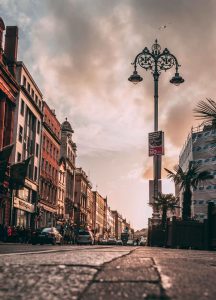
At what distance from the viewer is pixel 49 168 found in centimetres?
5825

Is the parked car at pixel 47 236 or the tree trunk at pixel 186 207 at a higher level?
the tree trunk at pixel 186 207

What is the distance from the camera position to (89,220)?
103 meters

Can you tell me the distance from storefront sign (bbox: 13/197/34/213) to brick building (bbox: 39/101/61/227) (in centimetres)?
450

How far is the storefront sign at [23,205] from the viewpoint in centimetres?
4078

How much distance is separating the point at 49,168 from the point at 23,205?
1524 centimetres

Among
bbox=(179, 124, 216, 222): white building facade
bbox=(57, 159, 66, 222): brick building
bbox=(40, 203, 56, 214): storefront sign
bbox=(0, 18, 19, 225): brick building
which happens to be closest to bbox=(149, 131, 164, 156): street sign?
bbox=(0, 18, 19, 225): brick building

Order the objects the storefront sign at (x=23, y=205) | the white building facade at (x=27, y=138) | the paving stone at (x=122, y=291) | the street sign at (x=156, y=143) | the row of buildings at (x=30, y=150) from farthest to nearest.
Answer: the white building facade at (x=27, y=138) < the storefront sign at (x=23, y=205) < the row of buildings at (x=30, y=150) < the street sign at (x=156, y=143) < the paving stone at (x=122, y=291)

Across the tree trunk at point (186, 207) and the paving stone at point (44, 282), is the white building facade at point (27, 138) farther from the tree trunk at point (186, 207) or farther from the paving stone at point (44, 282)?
the paving stone at point (44, 282)

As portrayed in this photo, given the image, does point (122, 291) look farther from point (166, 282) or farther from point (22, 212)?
point (22, 212)

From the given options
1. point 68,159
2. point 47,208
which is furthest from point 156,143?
point 68,159

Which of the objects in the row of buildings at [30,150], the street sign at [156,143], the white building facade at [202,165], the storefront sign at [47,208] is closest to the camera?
the street sign at [156,143]

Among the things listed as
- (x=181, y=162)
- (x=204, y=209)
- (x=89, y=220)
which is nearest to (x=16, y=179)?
(x=204, y=209)

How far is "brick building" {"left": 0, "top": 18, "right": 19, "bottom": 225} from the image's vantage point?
120 feet

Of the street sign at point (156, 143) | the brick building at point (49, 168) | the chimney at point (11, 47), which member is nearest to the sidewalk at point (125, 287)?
the street sign at point (156, 143)
